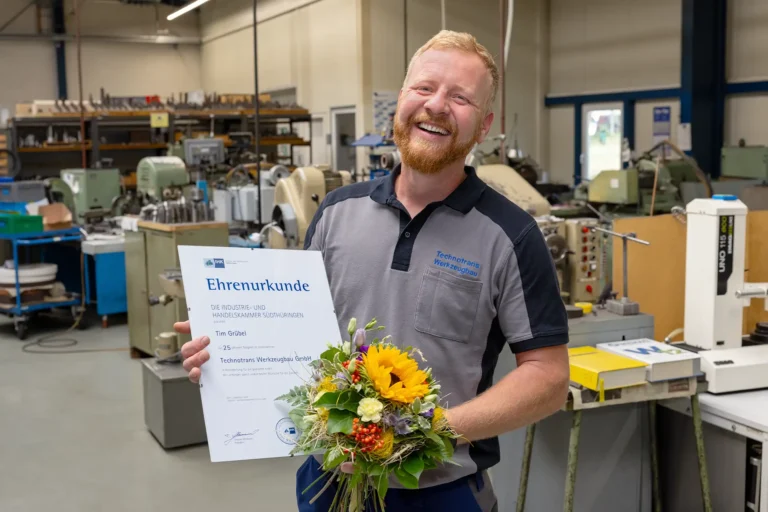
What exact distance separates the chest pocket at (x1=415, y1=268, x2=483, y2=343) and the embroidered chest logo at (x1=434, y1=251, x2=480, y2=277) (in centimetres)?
1

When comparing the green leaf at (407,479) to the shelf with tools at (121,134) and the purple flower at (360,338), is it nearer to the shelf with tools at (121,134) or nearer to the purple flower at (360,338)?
the purple flower at (360,338)

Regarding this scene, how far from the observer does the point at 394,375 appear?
3.93 ft

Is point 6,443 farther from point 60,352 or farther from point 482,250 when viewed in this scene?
point 482,250

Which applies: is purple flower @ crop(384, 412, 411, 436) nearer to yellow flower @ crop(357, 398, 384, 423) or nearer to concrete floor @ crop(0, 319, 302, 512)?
yellow flower @ crop(357, 398, 384, 423)

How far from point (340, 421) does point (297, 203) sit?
3.54 metres

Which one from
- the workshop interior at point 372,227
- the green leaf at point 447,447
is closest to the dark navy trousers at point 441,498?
the green leaf at point 447,447

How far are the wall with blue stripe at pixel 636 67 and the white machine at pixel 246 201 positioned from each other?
15.0 ft

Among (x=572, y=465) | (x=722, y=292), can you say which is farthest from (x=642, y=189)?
(x=572, y=465)

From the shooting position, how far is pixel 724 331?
8.48 ft

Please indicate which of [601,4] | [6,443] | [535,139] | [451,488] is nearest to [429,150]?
[451,488]

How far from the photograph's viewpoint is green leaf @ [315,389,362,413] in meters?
1.18

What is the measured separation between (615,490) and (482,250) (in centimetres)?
161

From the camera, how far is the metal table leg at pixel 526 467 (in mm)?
2566

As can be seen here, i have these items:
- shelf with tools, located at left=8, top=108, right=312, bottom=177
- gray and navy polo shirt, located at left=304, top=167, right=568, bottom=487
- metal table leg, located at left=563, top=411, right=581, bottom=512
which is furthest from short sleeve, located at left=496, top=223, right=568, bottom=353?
shelf with tools, located at left=8, top=108, right=312, bottom=177
